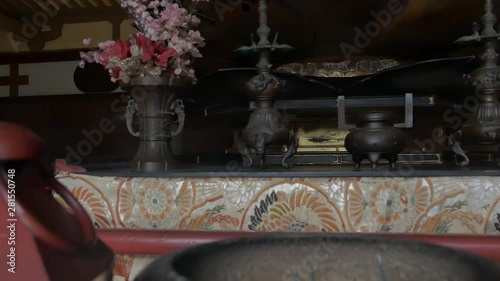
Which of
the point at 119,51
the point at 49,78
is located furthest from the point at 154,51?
the point at 49,78

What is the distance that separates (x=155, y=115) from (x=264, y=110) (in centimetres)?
41

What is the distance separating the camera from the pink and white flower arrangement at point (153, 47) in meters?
1.70

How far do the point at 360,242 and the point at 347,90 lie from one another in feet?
6.27

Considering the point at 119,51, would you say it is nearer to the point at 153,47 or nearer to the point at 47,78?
the point at 153,47

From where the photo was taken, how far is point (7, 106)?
4.44 m

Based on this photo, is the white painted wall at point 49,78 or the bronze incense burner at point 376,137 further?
the white painted wall at point 49,78

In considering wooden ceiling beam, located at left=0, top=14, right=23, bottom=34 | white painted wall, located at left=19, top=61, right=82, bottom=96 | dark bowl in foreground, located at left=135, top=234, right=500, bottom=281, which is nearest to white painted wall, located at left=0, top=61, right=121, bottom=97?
white painted wall, located at left=19, top=61, right=82, bottom=96

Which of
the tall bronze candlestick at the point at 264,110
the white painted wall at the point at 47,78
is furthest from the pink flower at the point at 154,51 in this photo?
the white painted wall at the point at 47,78

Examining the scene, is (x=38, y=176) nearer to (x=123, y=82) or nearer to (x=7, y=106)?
(x=123, y=82)

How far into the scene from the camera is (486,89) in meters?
1.65

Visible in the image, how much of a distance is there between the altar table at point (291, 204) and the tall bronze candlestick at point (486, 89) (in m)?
0.33

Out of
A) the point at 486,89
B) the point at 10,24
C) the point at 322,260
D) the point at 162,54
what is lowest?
the point at 322,260

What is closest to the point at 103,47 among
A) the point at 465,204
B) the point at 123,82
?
the point at 123,82

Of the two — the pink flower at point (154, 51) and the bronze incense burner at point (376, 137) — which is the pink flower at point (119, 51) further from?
the bronze incense burner at point (376, 137)
